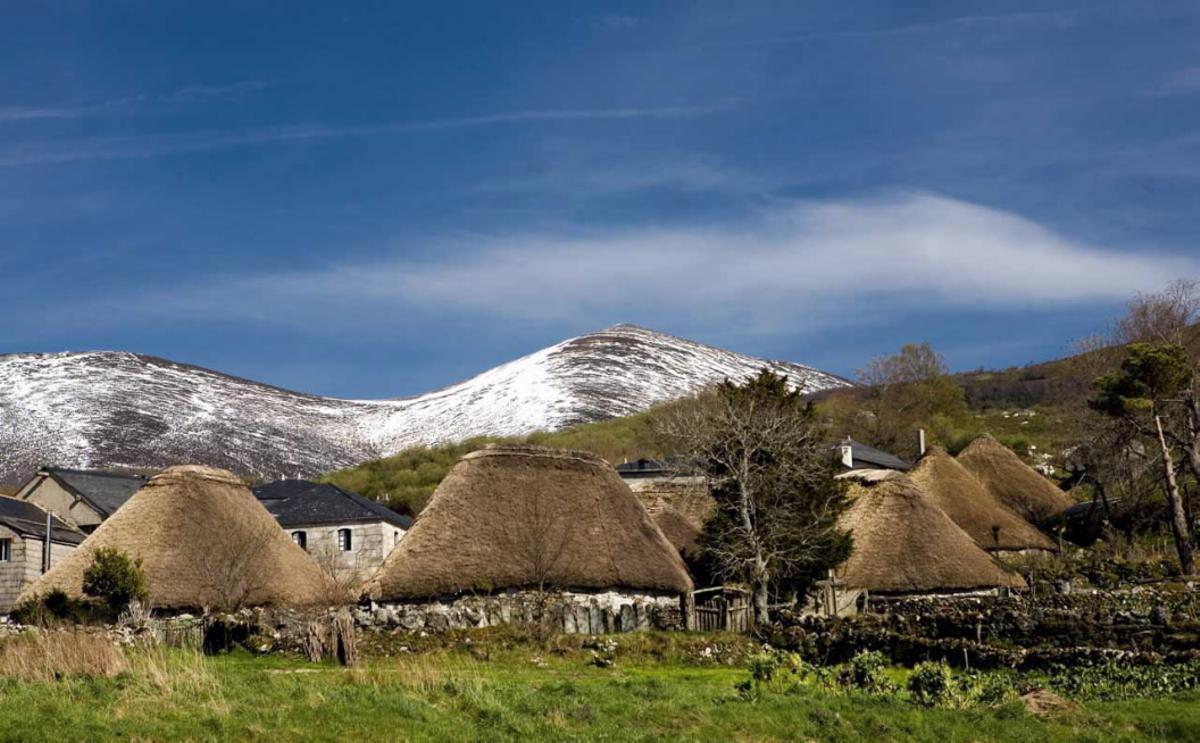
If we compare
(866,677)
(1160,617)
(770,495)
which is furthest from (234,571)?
(1160,617)

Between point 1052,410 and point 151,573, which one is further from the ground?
point 1052,410

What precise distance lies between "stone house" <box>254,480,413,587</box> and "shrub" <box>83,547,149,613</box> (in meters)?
23.5

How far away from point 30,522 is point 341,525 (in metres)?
12.9

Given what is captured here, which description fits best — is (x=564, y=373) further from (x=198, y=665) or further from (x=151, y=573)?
(x=198, y=665)

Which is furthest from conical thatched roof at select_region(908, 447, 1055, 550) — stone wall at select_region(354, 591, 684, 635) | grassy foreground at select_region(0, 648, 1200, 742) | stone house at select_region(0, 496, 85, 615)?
stone house at select_region(0, 496, 85, 615)

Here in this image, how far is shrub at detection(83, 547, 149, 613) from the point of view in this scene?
32.9 metres

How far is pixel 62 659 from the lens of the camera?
60.7 feet

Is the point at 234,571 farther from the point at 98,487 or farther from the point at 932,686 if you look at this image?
the point at 98,487

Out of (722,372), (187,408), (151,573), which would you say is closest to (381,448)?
(187,408)

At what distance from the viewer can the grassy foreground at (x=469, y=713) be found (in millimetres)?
15469

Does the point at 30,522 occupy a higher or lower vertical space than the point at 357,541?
higher

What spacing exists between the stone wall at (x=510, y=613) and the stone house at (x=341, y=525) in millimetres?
24049

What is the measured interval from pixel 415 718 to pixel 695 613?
1959 cm

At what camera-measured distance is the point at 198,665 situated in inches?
738
